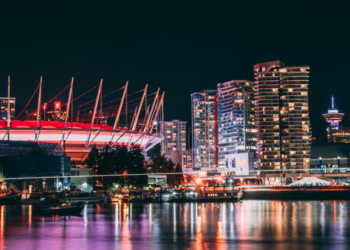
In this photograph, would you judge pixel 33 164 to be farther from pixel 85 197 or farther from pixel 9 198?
pixel 85 197

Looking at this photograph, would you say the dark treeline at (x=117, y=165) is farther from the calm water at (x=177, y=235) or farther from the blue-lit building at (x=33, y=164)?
the calm water at (x=177, y=235)

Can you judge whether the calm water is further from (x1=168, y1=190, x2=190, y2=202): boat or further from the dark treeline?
the dark treeline

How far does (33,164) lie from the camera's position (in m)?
94.8

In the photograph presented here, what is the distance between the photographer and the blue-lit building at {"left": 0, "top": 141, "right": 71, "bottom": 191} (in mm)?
91125

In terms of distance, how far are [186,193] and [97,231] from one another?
203 ft

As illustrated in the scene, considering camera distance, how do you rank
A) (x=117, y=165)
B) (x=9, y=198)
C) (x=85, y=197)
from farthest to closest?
1. (x=117, y=165)
2. (x=9, y=198)
3. (x=85, y=197)

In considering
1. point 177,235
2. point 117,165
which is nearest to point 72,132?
point 117,165

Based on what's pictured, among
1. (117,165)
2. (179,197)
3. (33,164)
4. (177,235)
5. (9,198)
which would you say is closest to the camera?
(177,235)

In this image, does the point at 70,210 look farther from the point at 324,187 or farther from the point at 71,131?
the point at 324,187

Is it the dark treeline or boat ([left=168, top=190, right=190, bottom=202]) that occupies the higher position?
the dark treeline

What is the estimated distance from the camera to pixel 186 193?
96.1 metres

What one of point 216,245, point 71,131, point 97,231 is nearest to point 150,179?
point 71,131

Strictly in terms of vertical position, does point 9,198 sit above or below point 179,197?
above

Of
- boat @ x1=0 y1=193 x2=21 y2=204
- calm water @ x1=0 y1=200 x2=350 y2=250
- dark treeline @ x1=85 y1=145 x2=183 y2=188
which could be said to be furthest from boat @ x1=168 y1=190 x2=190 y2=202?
calm water @ x1=0 y1=200 x2=350 y2=250
